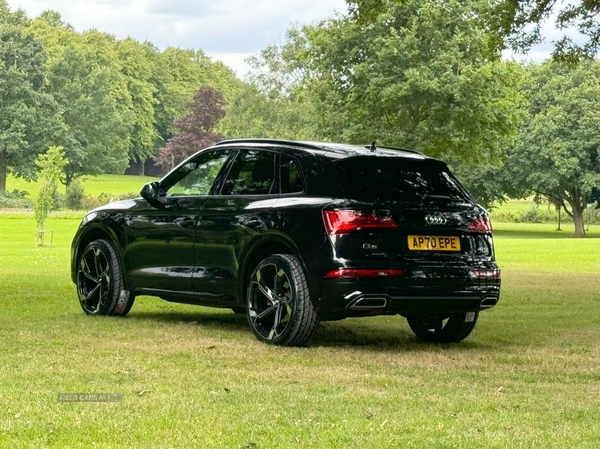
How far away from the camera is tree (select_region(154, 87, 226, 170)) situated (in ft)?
401

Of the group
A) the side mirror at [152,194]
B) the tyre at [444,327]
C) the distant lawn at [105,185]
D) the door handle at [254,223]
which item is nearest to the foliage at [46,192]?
the side mirror at [152,194]

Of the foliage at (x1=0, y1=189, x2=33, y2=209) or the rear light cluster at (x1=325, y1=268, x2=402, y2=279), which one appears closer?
the rear light cluster at (x1=325, y1=268, x2=402, y2=279)

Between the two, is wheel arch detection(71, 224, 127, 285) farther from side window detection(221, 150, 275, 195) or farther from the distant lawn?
the distant lawn

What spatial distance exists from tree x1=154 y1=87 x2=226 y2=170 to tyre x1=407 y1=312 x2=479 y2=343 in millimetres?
110392

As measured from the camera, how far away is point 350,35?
54.6 m

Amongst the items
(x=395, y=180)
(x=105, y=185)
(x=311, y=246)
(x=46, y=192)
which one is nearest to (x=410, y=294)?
(x=311, y=246)

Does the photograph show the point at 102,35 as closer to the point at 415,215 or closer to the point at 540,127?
the point at 540,127

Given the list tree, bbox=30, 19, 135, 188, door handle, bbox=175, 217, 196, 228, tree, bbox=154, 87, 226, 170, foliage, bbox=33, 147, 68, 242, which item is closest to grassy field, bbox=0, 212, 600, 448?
door handle, bbox=175, 217, 196, 228

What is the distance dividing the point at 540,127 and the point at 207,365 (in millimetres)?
68241

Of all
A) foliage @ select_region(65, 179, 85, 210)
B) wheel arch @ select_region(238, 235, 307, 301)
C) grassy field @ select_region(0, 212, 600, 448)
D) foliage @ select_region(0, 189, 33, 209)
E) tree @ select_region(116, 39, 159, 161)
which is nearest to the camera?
grassy field @ select_region(0, 212, 600, 448)

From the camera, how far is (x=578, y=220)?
7544cm

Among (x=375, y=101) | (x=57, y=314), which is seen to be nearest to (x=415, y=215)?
(x=57, y=314)

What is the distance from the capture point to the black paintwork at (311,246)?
988cm

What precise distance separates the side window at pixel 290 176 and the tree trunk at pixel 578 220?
64.6m
